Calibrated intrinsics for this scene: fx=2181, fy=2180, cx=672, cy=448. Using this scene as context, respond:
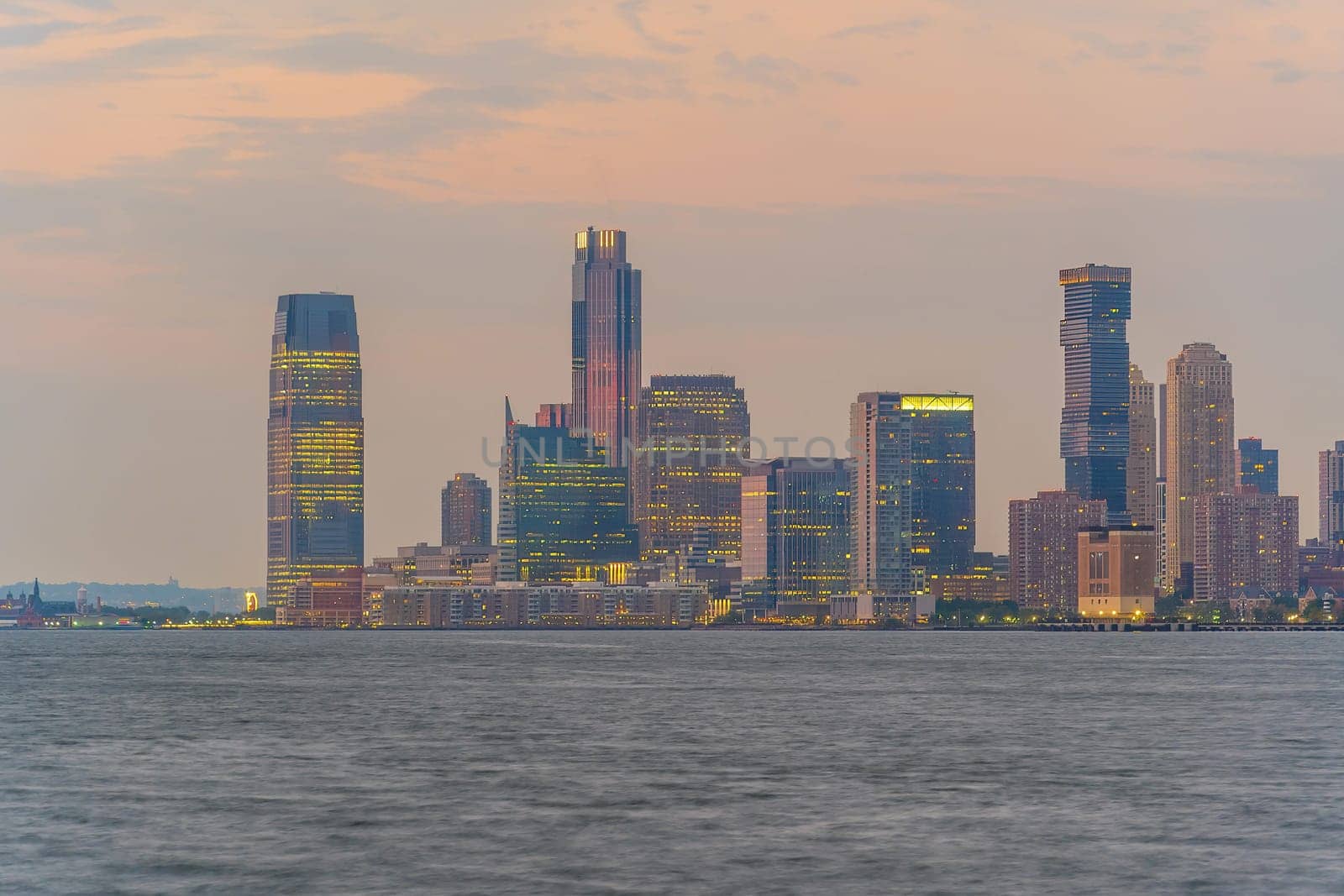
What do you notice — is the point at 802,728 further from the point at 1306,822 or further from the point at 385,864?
the point at 385,864

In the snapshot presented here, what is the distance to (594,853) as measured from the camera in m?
67.6

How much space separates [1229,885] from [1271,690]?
359 ft

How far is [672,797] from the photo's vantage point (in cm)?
8194

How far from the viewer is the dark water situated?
6391cm

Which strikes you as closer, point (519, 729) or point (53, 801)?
point (53, 801)

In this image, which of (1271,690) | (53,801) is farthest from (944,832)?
(1271,690)

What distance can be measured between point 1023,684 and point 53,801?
4381 inches

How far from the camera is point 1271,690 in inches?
6560

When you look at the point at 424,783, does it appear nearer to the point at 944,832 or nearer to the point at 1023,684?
the point at 944,832

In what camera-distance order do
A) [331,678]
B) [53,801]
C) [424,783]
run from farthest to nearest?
[331,678] < [424,783] < [53,801]

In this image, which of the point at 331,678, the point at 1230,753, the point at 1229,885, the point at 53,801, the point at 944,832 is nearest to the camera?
the point at 1229,885

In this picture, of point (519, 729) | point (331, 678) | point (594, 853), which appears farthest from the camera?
point (331, 678)

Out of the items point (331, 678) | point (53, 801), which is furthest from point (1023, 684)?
point (53, 801)

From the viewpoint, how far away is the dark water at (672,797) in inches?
2516
